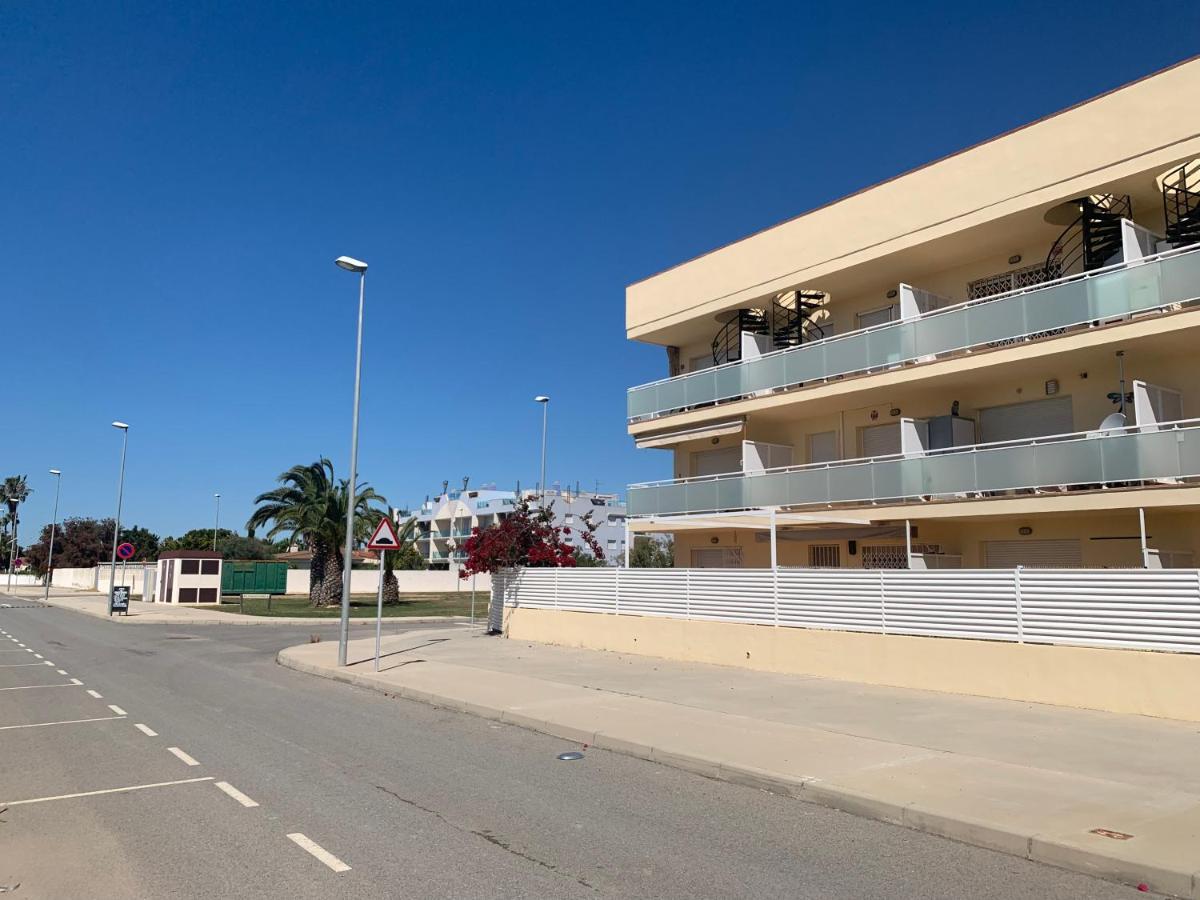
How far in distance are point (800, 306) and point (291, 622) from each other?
22803 mm

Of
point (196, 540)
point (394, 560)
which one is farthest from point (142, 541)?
point (394, 560)

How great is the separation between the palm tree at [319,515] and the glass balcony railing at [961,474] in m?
21.6

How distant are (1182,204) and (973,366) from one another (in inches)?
196

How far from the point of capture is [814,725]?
426 inches

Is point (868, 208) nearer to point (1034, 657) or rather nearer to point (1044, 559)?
point (1044, 559)

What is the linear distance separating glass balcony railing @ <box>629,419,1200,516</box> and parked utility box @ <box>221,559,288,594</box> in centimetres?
3891

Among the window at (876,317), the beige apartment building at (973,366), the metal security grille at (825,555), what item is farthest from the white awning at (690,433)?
the window at (876,317)

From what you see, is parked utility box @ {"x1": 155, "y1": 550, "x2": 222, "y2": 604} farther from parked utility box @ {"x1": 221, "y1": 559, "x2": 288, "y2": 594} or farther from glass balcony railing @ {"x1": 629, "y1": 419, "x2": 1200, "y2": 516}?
glass balcony railing @ {"x1": 629, "y1": 419, "x2": 1200, "y2": 516}

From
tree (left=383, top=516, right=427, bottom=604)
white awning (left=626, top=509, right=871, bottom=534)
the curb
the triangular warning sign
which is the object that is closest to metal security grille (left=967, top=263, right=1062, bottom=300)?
white awning (left=626, top=509, right=871, bottom=534)

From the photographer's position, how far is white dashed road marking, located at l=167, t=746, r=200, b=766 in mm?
9281

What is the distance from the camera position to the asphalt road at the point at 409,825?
5625mm

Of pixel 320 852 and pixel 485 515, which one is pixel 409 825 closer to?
pixel 320 852

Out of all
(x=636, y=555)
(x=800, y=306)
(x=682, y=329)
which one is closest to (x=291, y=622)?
(x=682, y=329)

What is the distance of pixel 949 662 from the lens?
13281 mm
